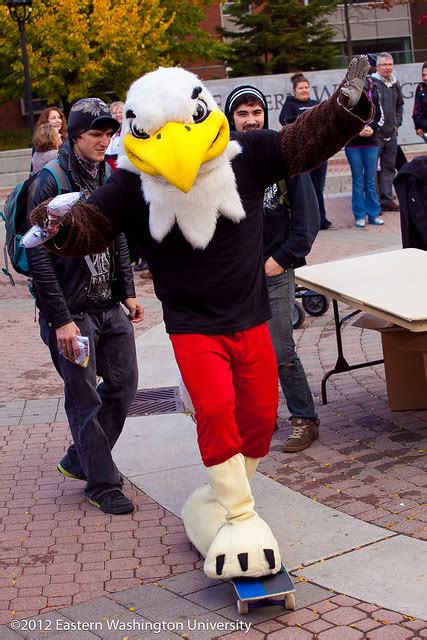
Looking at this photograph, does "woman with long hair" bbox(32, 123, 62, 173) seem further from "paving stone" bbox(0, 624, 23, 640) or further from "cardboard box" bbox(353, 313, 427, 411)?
"paving stone" bbox(0, 624, 23, 640)

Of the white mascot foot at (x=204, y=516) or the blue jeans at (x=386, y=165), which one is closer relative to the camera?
the white mascot foot at (x=204, y=516)

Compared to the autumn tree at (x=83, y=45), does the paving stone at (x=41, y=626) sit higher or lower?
lower

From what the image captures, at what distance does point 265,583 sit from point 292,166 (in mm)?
1705

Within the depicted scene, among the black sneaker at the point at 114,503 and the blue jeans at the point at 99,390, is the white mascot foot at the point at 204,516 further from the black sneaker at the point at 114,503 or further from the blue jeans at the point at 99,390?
the blue jeans at the point at 99,390

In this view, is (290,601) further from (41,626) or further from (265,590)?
(41,626)

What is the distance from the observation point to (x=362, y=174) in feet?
47.7

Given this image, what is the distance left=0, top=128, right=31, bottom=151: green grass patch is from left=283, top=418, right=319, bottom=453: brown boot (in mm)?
25631

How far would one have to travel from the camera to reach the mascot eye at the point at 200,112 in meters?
4.48

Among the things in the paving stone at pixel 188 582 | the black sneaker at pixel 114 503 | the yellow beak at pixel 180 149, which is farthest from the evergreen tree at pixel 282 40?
the paving stone at pixel 188 582

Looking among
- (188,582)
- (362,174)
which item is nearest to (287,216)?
(188,582)

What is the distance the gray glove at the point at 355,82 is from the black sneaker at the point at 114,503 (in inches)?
93.4

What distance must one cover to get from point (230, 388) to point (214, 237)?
0.62m

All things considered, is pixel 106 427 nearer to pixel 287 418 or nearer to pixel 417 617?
pixel 287 418

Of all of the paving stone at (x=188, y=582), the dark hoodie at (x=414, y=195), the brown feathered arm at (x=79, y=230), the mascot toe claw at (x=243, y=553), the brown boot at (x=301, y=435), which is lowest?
the brown boot at (x=301, y=435)
